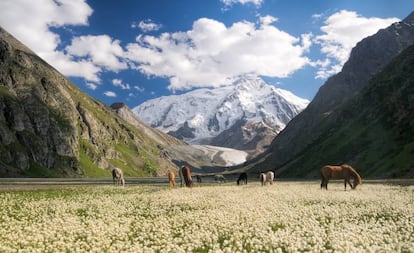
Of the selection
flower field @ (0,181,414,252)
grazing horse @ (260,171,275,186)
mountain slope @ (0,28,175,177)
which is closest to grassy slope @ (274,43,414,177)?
grazing horse @ (260,171,275,186)

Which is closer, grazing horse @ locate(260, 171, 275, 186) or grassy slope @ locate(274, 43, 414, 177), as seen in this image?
grazing horse @ locate(260, 171, 275, 186)

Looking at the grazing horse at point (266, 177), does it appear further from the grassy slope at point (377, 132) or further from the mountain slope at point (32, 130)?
the mountain slope at point (32, 130)

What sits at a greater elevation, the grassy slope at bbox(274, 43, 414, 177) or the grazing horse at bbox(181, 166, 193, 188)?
the grassy slope at bbox(274, 43, 414, 177)

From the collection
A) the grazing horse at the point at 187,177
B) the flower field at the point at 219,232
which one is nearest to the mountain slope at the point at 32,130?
the grazing horse at the point at 187,177

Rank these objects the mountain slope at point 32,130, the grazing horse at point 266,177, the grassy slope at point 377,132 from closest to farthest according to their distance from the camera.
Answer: the grazing horse at point 266,177, the grassy slope at point 377,132, the mountain slope at point 32,130

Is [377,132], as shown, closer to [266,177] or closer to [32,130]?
[266,177]

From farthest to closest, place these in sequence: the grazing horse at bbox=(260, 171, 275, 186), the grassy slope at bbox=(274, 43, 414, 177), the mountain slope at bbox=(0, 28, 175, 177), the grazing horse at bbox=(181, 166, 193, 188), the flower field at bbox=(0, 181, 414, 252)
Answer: the mountain slope at bbox=(0, 28, 175, 177) → the grassy slope at bbox=(274, 43, 414, 177) → the grazing horse at bbox=(260, 171, 275, 186) → the grazing horse at bbox=(181, 166, 193, 188) → the flower field at bbox=(0, 181, 414, 252)

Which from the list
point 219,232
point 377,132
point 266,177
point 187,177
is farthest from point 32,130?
point 219,232

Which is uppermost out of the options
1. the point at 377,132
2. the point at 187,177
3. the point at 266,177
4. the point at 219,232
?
the point at 377,132

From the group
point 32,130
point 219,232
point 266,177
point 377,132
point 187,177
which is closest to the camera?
point 219,232

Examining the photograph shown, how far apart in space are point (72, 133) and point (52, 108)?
17.3 m

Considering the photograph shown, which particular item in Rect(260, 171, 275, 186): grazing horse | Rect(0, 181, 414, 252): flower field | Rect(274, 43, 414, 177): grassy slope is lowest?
Rect(0, 181, 414, 252): flower field

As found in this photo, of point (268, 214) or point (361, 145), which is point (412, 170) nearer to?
point (361, 145)

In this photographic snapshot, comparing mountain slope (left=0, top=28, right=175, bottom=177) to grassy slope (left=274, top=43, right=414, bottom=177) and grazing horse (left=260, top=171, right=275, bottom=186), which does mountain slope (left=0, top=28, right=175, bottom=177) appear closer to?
grazing horse (left=260, top=171, right=275, bottom=186)
